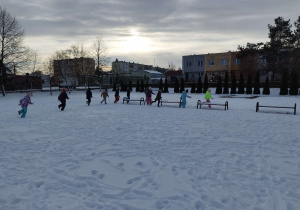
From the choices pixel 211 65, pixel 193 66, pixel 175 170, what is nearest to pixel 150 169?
pixel 175 170

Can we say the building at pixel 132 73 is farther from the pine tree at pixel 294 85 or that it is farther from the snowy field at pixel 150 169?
the snowy field at pixel 150 169

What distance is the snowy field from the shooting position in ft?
13.1

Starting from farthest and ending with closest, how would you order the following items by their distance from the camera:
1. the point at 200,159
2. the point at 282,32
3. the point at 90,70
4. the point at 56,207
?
1. the point at 90,70
2. the point at 282,32
3. the point at 200,159
4. the point at 56,207

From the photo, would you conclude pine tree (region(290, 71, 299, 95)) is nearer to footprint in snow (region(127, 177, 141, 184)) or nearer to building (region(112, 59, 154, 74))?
footprint in snow (region(127, 177, 141, 184))

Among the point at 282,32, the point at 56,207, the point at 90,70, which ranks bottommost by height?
the point at 56,207

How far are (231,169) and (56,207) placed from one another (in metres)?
3.89

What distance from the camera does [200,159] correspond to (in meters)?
5.96

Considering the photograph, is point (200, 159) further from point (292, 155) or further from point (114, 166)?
point (292, 155)

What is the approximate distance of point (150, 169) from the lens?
17.6 feet

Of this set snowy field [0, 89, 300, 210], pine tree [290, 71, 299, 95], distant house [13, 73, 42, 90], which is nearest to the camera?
snowy field [0, 89, 300, 210]

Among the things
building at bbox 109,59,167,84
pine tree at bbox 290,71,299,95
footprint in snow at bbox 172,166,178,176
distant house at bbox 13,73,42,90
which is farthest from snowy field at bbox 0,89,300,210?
distant house at bbox 13,73,42,90

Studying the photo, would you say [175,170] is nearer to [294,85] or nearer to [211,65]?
[294,85]

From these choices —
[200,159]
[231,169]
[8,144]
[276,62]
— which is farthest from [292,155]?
[276,62]

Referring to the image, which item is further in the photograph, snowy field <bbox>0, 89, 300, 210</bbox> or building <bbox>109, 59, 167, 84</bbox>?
building <bbox>109, 59, 167, 84</bbox>
